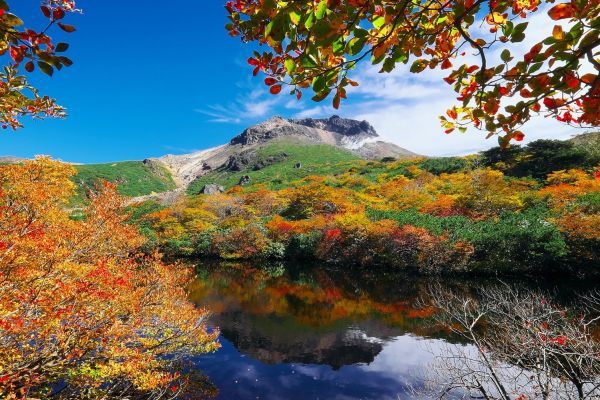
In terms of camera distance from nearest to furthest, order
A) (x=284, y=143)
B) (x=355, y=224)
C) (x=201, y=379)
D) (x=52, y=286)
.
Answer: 1. (x=52, y=286)
2. (x=201, y=379)
3. (x=355, y=224)
4. (x=284, y=143)

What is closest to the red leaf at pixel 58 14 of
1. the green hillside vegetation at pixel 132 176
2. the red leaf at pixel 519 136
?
the red leaf at pixel 519 136

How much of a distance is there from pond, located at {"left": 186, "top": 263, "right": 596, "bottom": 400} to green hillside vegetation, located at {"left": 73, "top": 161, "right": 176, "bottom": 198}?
3189 inches

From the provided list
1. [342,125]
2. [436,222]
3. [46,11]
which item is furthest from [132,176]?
[46,11]

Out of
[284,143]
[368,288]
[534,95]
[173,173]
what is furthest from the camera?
[173,173]

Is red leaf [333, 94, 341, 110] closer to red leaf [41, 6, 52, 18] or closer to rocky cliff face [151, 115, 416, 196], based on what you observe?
red leaf [41, 6, 52, 18]

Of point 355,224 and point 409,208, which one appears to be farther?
point 409,208

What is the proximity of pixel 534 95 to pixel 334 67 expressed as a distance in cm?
139

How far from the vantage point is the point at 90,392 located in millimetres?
9266

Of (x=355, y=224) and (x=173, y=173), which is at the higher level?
(x=173, y=173)

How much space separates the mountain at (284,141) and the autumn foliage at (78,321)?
118589mm

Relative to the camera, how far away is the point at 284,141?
149250 mm

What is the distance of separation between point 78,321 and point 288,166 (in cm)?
9961

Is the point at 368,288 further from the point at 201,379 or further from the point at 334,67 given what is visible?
the point at 334,67

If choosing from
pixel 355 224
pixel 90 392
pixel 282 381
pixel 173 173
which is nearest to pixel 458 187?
pixel 355 224
